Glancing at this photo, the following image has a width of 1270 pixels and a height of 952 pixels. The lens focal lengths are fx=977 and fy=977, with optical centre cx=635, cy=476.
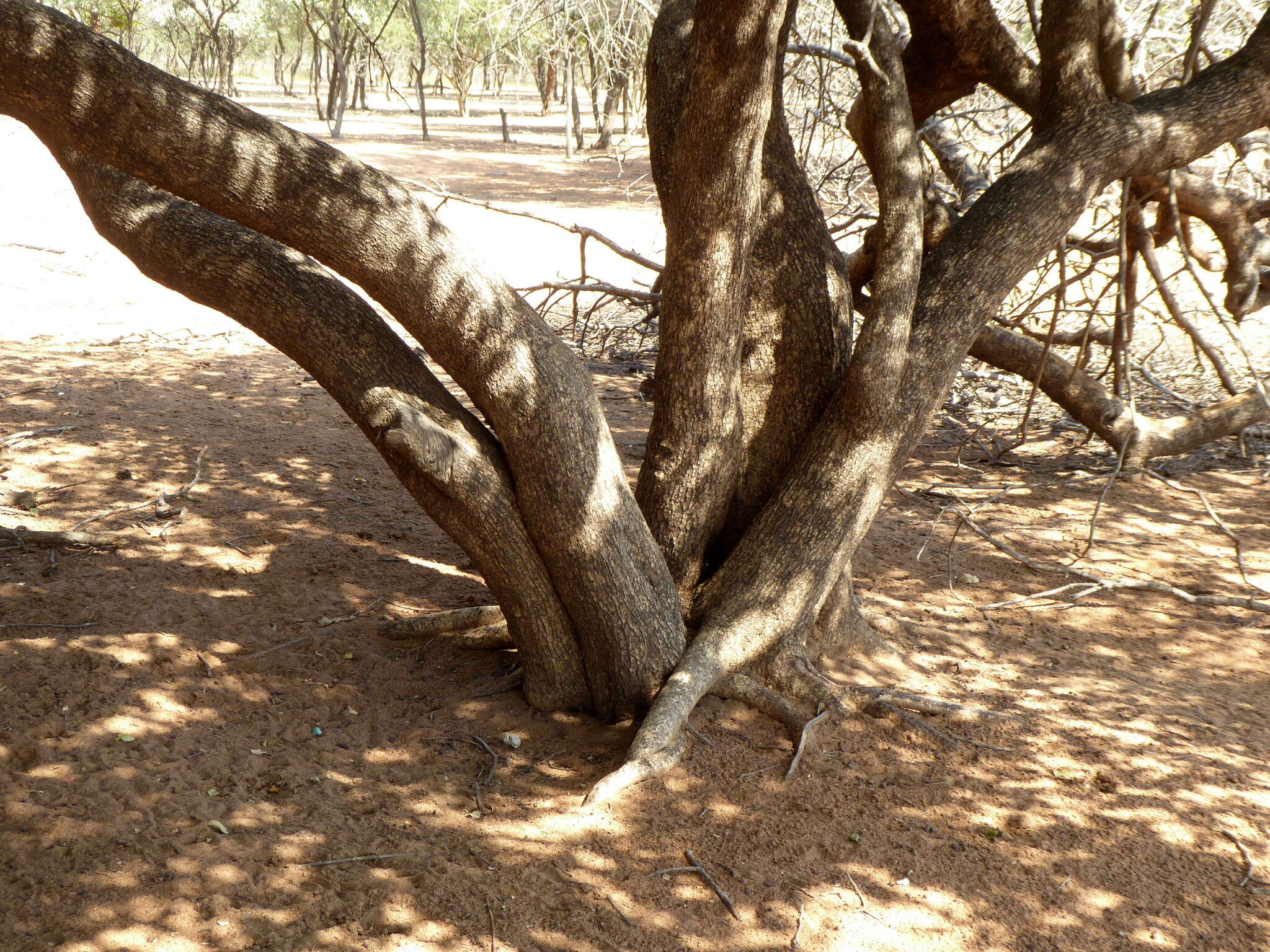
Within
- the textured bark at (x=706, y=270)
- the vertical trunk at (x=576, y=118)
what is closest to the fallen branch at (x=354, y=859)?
the textured bark at (x=706, y=270)

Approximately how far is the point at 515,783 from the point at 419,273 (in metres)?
1.59

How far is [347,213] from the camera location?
2.59m

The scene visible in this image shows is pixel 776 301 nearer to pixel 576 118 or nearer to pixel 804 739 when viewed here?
pixel 804 739

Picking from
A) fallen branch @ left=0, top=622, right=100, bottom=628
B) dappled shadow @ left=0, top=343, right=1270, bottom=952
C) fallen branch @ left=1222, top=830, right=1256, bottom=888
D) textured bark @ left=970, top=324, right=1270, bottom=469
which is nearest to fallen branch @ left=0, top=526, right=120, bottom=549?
dappled shadow @ left=0, top=343, right=1270, bottom=952

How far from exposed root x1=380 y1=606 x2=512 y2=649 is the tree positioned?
0.04 meters

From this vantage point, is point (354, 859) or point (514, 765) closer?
point (354, 859)

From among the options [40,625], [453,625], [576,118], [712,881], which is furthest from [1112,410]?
[576,118]

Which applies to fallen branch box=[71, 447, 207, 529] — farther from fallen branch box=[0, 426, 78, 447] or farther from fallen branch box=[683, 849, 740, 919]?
fallen branch box=[683, 849, 740, 919]

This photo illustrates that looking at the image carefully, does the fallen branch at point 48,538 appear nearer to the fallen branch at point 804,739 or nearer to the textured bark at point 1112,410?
the fallen branch at point 804,739

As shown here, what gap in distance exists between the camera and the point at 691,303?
320 centimetres

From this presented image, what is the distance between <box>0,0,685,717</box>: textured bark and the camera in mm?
2324

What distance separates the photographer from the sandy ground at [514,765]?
2.58m

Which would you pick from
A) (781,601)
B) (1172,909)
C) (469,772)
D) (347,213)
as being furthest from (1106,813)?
(347,213)

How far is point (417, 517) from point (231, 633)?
58.7 inches
